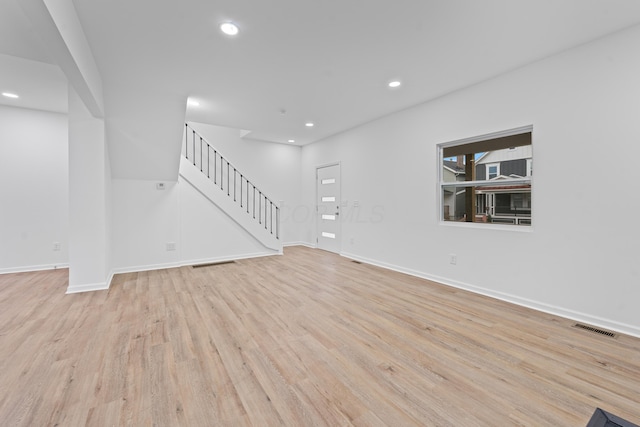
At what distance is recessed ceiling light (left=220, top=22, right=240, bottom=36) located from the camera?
7.49 ft

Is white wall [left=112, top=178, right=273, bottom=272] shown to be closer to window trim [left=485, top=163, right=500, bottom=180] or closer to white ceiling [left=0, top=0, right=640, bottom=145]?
white ceiling [left=0, top=0, right=640, bottom=145]

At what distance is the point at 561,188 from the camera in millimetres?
2750

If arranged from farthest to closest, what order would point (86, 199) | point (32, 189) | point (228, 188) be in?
point (228, 188) → point (32, 189) → point (86, 199)

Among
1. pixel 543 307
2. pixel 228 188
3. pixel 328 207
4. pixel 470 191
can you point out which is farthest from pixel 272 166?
pixel 543 307

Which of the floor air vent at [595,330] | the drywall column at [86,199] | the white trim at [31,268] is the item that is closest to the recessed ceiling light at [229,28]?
the drywall column at [86,199]

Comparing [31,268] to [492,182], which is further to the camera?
[31,268]

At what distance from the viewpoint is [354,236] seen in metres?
5.52

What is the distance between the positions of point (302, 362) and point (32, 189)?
5601mm

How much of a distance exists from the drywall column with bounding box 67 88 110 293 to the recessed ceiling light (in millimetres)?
2507

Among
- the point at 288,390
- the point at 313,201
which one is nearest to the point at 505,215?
the point at 288,390

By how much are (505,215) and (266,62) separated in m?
3.38

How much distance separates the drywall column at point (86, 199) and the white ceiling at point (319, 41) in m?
0.62

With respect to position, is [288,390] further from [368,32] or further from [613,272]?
[613,272]

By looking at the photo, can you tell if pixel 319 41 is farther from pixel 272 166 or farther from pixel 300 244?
pixel 300 244
